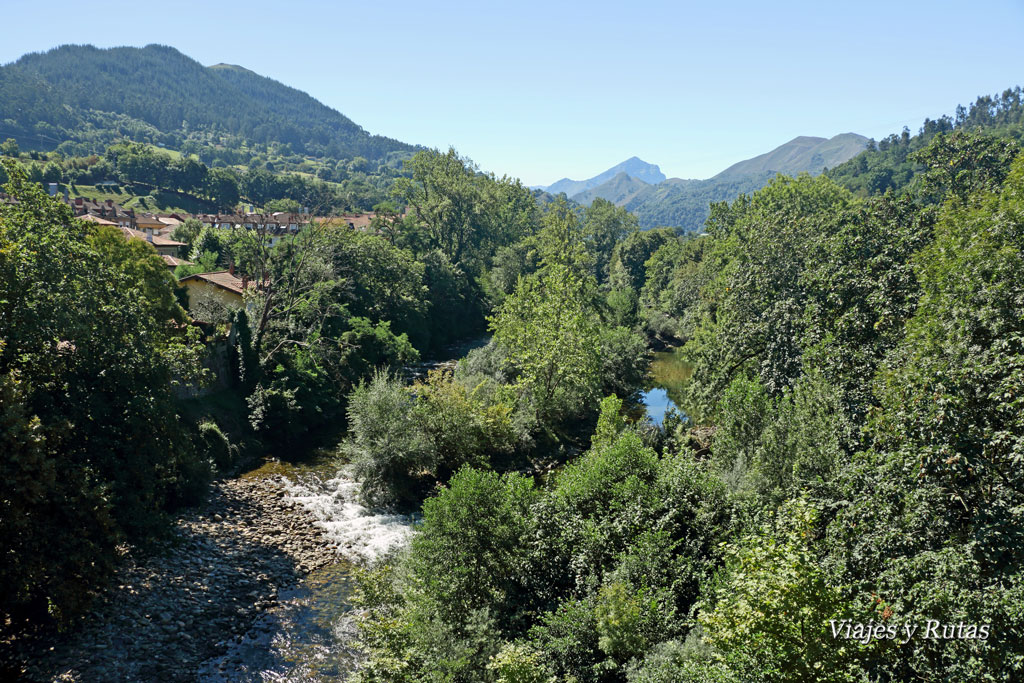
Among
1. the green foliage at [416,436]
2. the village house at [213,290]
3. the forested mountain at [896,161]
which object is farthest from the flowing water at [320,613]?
the forested mountain at [896,161]

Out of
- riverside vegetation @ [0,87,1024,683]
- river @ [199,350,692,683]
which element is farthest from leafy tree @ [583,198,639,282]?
river @ [199,350,692,683]

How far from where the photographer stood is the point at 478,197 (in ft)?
261

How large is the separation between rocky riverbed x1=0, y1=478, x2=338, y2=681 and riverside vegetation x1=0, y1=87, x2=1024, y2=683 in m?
1.26

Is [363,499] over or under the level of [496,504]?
under

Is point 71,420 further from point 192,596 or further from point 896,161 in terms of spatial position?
point 896,161

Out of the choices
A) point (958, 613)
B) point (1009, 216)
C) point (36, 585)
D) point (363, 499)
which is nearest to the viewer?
point (958, 613)

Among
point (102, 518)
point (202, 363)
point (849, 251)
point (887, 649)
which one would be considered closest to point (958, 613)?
point (887, 649)

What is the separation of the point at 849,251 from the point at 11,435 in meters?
27.5

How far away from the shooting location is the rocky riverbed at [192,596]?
15.8 metres

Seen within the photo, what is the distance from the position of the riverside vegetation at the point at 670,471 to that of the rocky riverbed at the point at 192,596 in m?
1.26

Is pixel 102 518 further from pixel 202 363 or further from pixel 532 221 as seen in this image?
pixel 532 221

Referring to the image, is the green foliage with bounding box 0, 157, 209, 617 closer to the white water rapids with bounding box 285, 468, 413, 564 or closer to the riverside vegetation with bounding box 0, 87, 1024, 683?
the riverside vegetation with bounding box 0, 87, 1024, 683

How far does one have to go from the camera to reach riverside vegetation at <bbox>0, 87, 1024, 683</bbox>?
416 inches

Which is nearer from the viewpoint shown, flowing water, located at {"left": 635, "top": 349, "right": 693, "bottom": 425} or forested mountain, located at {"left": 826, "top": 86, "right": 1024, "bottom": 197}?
flowing water, located at {"left": 635, "top": 349, "right": 693, "bottom": 425}
